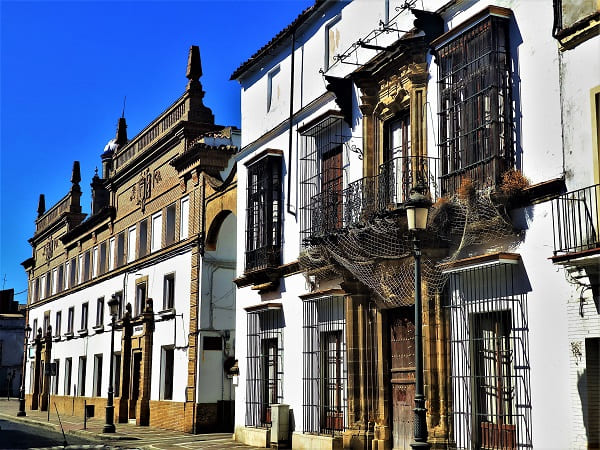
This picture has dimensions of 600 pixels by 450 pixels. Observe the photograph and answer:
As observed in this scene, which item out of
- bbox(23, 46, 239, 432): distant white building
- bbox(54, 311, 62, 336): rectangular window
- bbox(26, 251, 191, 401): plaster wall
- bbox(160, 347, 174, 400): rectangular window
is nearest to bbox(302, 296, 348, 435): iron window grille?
bbox(23, 46, 239, 432): distant white building

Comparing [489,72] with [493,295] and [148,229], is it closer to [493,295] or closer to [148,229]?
[493,295]

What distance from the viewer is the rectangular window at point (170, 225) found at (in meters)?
28.3

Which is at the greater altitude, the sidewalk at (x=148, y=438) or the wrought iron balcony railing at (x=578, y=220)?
the wrought iron balcony railing at (x=578, y=220)

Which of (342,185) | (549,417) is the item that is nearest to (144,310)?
(342,185)

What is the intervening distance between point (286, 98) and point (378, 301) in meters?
6.42

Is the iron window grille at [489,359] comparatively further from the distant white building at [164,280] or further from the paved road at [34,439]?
the distant white building at [164,280]

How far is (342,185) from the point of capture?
1686cm

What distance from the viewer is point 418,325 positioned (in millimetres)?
10898

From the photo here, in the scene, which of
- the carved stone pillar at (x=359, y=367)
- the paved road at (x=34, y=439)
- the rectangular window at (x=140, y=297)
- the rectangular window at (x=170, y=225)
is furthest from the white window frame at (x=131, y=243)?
the carved stone pillar at (x=359, y=367)

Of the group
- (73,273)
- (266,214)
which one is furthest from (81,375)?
(266,214)

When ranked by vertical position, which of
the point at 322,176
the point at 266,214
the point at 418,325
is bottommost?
the point at 418,325

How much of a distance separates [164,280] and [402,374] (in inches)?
586

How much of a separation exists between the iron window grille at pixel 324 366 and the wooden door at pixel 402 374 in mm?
1349

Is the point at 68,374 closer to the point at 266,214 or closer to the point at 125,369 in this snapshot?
the point at 125,369
